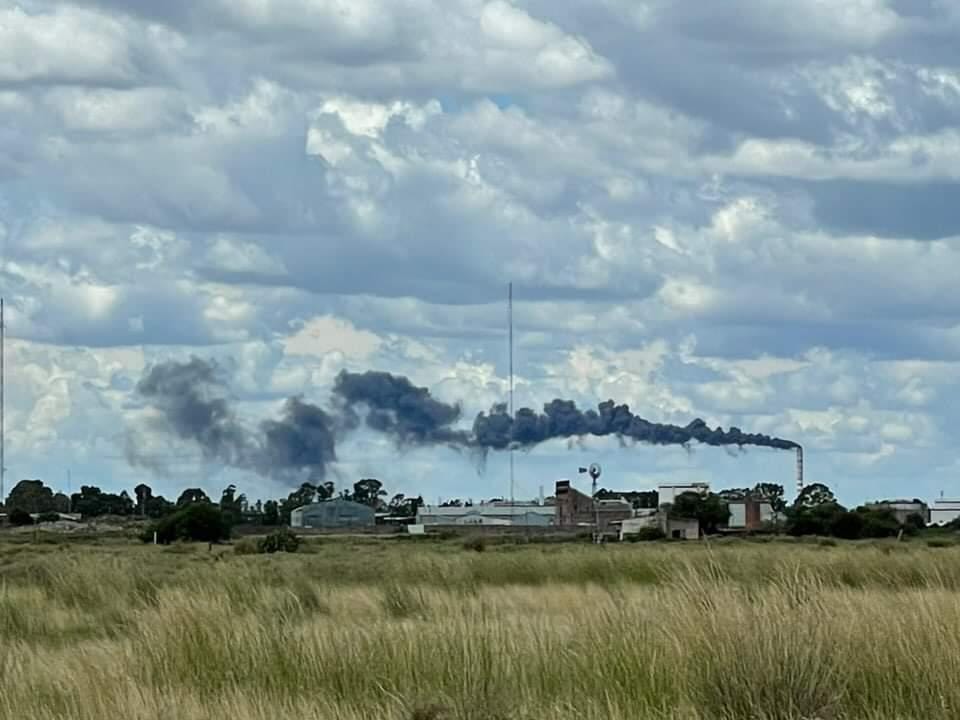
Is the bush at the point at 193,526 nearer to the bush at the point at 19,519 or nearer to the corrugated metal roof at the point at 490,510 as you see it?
the bush at the point at 19,519

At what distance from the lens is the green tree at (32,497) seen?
478ft

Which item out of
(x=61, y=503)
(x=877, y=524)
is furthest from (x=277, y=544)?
(x=61, y=503)

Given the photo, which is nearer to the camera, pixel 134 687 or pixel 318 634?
pixel 134 687

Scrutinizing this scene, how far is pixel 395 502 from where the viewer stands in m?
164

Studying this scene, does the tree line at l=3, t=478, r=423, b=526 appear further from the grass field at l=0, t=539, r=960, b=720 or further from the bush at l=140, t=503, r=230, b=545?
the grass field at l=0, t=539, r=960, b=720

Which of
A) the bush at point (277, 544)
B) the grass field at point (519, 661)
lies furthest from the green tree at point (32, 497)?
the grass field at point (519, 661)

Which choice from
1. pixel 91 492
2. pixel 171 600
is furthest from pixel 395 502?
pixel 171 600

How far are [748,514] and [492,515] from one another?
938 inches

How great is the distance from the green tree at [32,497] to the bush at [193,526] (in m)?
55.2

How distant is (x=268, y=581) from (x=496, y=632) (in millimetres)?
11157

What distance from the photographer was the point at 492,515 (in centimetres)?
13588

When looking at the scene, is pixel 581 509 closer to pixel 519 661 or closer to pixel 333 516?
pixel 333 516

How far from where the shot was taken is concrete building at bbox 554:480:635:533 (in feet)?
414

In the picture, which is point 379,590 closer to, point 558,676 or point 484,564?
point 484,564
